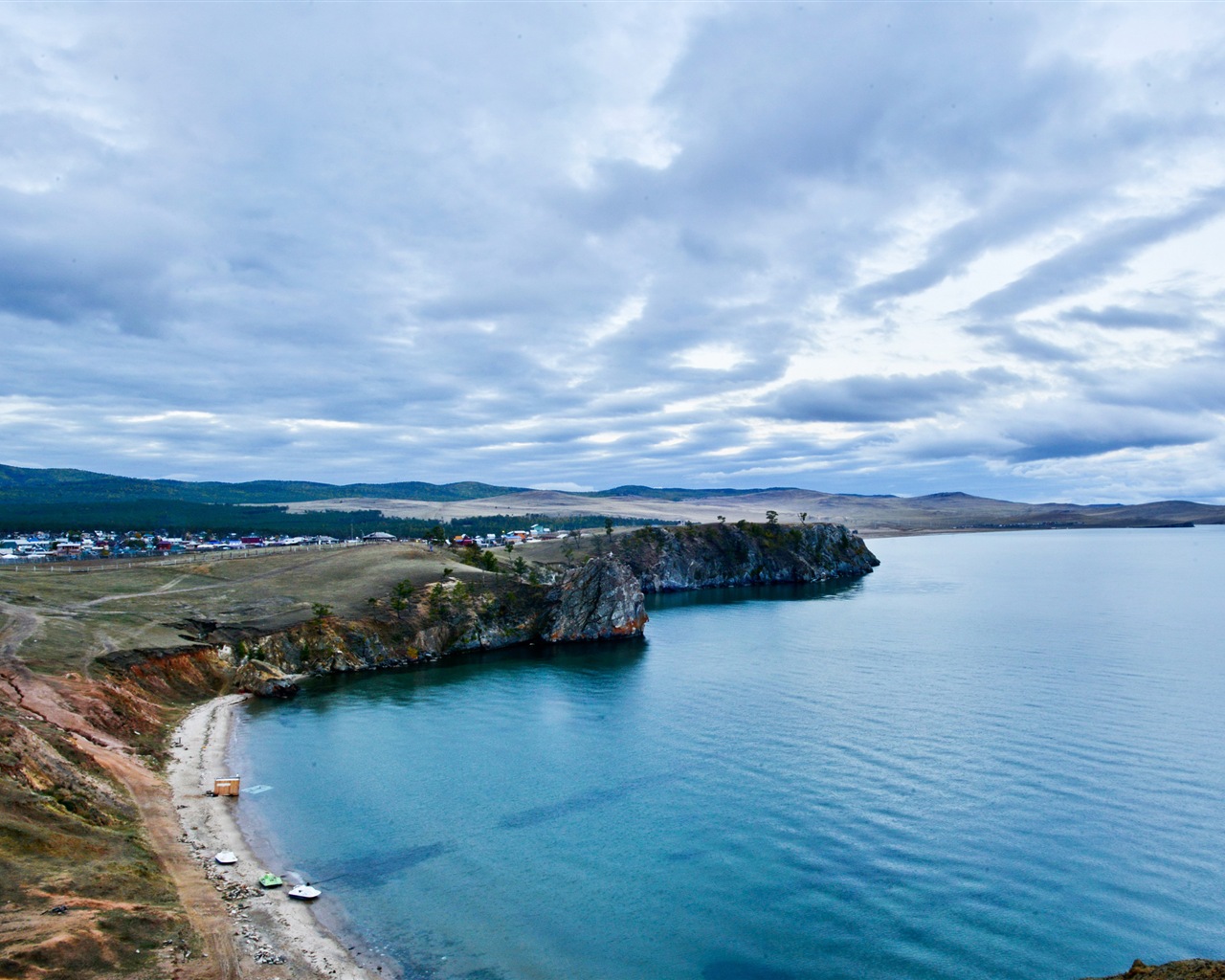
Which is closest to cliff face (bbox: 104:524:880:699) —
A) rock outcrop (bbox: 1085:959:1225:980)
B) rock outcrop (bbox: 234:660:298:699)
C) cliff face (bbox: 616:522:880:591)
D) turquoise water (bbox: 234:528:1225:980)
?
rock outcrop (bbox: 234:660:298:699)

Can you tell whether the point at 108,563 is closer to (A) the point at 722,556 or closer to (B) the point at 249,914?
(B) the point at 249,914

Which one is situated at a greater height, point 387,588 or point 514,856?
point 387,588

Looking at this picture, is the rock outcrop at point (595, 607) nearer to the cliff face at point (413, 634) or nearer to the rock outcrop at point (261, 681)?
the cliff face at point (413, 634)

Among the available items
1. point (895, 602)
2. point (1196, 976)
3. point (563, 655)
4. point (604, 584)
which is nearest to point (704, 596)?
point (895, 602)

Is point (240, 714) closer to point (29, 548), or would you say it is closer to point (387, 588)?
point (387, 588)

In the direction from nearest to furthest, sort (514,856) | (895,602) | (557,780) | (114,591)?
(514,856), (557,780), (114,591), (895,602)

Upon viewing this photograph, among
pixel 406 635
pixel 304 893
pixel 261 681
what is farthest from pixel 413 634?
pixel 304 893

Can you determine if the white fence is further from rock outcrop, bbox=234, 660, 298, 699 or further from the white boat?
the white boat
